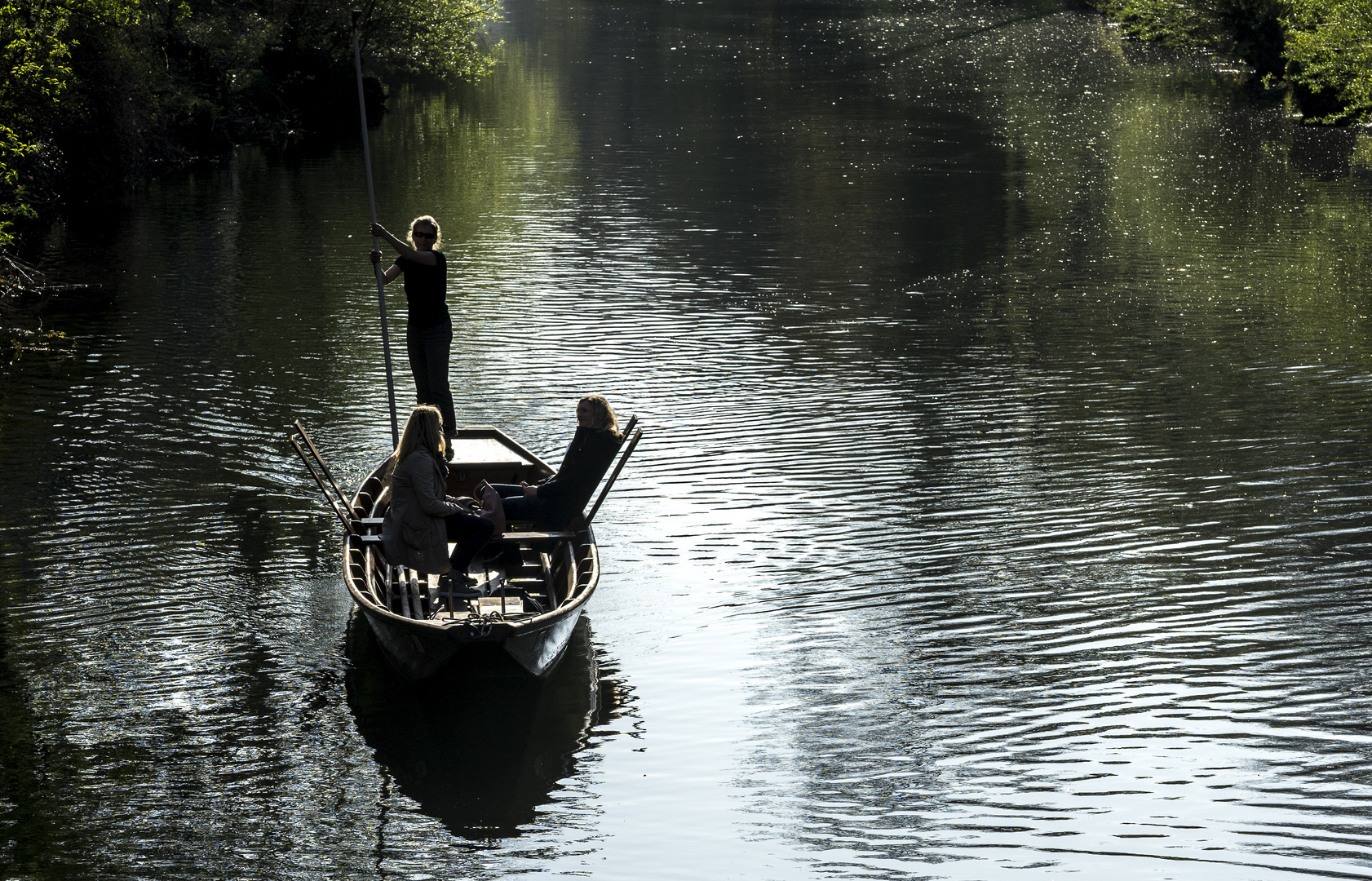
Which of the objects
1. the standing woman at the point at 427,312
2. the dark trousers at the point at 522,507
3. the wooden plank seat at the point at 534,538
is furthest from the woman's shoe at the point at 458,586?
the standing woman at the point at 427,312

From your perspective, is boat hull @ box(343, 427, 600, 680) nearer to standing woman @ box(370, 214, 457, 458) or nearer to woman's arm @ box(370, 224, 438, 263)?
standing woman @ box(370, 214, 457, 458)

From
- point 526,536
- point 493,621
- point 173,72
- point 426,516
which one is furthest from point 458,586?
point 173,72

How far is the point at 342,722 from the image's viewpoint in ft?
34.0

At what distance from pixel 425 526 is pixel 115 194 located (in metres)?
29.4

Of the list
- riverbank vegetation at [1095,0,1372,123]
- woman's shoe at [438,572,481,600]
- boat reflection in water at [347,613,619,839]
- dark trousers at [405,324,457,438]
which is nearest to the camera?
boat reflection in water at [347,613,619,839]

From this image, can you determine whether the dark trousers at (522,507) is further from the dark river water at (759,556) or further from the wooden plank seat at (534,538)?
the dark river water at (759,556)

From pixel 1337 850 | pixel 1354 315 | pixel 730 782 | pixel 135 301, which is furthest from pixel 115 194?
pixel 1337 850

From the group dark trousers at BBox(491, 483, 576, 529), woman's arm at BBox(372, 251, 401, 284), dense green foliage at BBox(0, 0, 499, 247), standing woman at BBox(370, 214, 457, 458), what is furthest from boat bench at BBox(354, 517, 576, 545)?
dense green foliage at BBox(0, 0, 499, 247)

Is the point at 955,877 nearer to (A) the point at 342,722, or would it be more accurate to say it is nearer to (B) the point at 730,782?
(B) the point at 730,782

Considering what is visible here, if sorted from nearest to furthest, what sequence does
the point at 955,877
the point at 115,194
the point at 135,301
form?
the point at 955,877 → the point at 135,301 → the point at 115,194

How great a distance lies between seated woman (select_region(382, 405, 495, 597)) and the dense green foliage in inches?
576

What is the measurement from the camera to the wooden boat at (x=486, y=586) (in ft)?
33.2

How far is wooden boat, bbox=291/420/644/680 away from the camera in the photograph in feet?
33.2

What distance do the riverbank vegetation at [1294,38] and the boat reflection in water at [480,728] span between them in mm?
37027
